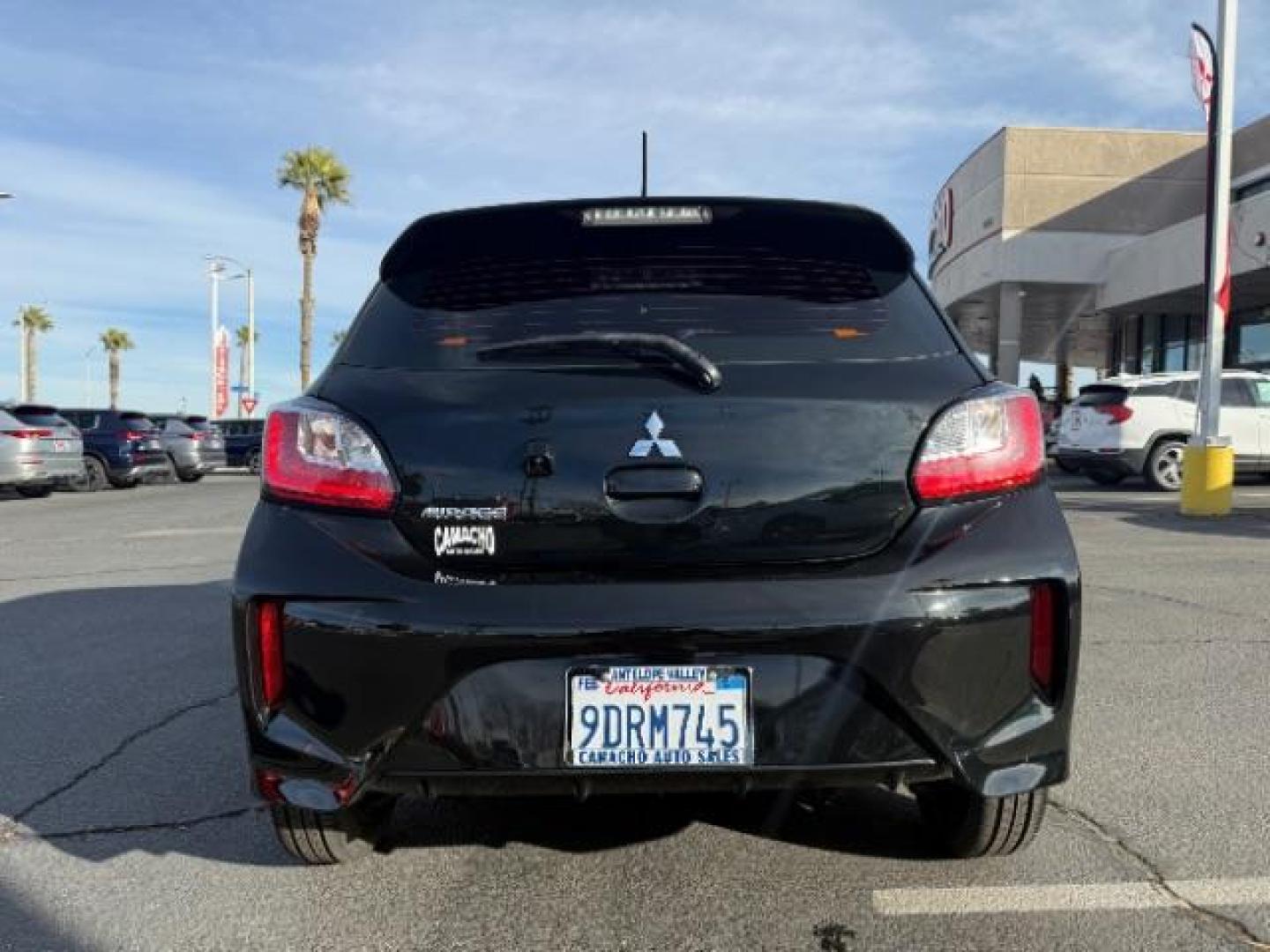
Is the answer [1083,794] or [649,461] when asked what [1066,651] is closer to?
[649,461]

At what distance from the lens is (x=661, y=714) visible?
2334mm

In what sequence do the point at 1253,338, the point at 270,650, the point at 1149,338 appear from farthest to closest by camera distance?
the point at 1149,338, the point at 1253,338, the point at 270,650

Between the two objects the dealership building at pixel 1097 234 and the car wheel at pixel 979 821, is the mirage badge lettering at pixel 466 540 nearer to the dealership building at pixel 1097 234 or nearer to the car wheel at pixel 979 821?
the car wheel at pixel 979 821

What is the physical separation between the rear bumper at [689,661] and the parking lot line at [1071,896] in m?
0.44

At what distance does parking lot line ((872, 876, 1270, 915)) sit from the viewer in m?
2.64

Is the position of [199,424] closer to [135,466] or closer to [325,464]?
[135,466]

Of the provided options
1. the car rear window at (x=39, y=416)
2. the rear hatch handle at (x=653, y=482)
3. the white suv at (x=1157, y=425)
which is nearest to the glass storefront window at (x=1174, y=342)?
the white suv at (x=1157, y=425)

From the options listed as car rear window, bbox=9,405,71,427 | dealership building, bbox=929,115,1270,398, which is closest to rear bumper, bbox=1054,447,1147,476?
dealership building, bbox=929,115,1270,398

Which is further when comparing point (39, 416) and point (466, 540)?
point (39, 416)

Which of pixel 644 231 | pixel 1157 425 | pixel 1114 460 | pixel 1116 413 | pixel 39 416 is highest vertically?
pixel 644 231

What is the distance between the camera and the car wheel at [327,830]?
2729mm

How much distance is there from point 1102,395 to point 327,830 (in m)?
14.7

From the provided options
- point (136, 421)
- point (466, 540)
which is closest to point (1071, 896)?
point (466, 540)

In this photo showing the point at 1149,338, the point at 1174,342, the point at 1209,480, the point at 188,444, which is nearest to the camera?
the point at 1209,480
